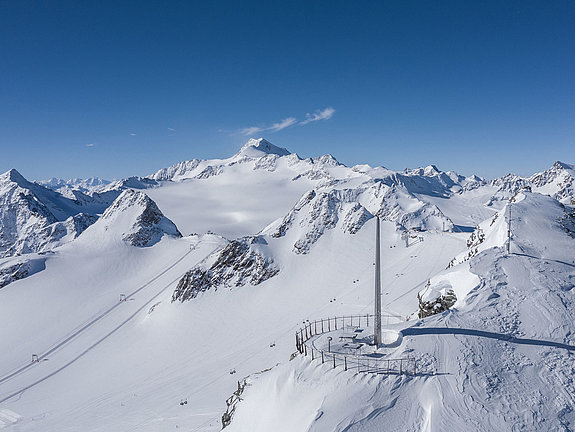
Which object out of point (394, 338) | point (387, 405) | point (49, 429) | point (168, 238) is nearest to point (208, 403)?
point (49, 429)

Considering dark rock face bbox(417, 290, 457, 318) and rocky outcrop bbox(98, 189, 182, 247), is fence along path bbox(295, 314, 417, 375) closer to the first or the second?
dark rock face bbox(417, 290, 457, 318)

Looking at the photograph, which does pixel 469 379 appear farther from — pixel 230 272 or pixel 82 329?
pixel 82 329

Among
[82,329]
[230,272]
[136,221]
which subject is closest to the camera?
[230,272]

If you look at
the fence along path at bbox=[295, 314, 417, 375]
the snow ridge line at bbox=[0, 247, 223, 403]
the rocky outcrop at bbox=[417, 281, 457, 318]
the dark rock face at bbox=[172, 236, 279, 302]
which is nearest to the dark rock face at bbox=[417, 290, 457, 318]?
the rocky outcrop at bbox=[417, 281, 457, 318]

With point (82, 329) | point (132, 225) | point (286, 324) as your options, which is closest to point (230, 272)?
point (286, 324)

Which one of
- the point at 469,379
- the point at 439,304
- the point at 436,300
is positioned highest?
the point at 436,300

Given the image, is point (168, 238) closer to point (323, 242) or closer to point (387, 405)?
point (323, 242)

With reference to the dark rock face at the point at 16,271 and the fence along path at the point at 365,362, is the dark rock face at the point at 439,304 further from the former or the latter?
the dark rock face at the point at 16,271
